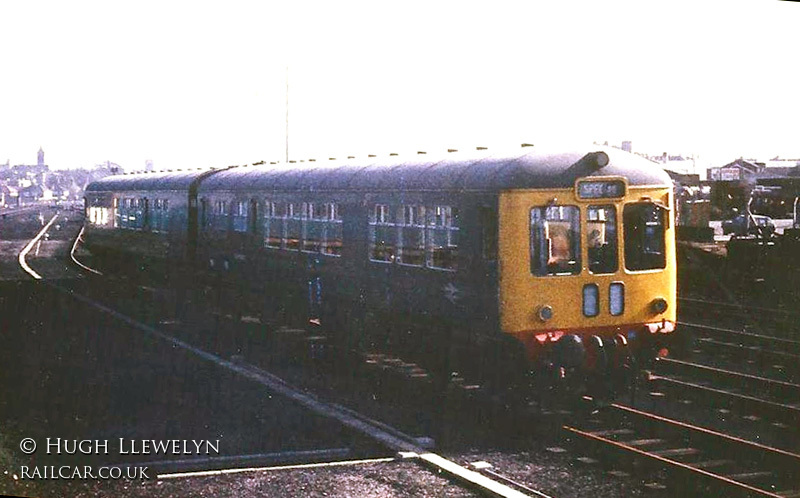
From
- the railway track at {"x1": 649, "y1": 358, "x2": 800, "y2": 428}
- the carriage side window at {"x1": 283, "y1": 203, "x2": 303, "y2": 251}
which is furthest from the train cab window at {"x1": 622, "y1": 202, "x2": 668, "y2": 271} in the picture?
the carriage side window at {"x1": 283, "y1": 203, "x2": 303, "y2": 251}

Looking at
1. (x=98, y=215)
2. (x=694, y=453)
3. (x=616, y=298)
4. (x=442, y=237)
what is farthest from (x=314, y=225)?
(x=98, y=215)

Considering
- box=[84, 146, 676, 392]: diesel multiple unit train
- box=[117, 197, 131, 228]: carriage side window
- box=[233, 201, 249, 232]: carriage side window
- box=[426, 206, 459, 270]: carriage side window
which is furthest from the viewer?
box=[117, 197, 131, 228]: carriage side window

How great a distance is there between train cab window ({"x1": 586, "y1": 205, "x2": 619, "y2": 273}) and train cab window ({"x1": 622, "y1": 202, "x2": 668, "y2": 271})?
0.18m

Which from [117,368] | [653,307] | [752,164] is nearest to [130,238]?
[117,368]

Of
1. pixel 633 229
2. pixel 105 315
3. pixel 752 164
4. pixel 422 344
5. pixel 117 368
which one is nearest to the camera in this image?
pixel 633 229

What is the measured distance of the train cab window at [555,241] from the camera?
11656 mm

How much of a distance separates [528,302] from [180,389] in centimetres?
519

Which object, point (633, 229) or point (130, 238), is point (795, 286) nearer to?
point (633, 229)

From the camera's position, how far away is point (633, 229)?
12258 mm

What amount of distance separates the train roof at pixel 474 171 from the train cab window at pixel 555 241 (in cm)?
34

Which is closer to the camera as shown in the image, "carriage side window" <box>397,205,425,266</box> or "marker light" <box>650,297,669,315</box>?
"marker light" <box>650,297,669,315</box>

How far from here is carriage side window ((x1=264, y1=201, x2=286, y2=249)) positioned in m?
18.0

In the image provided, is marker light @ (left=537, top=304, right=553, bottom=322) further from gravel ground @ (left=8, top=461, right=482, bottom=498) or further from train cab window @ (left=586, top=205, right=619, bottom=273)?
gravel ground @ (left=8, top=461, right=482, bottom=498)

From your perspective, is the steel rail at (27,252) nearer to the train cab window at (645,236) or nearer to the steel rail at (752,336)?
the steel rail at (752,336)
